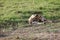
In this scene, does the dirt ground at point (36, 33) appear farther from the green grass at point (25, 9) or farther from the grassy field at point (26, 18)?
the green grass at point (25, 9)

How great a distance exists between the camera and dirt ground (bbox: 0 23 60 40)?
25.2ft

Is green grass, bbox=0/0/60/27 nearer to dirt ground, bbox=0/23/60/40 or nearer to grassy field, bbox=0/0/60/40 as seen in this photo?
grassy field, bbox=0/0/60/40

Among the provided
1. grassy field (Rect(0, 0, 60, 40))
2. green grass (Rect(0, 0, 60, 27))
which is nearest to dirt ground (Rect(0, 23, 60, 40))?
grassy field (Rect(0, 0, 60, 40))

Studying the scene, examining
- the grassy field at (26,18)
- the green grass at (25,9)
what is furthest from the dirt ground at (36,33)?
the green grass at (25,9)

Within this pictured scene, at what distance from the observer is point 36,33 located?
26.7ft

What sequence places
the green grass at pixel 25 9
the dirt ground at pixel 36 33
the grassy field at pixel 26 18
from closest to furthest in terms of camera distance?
the dirt ground at pixel 36 33 → the grassy field at pixel 26 18 → the green grass at pixel 25 9

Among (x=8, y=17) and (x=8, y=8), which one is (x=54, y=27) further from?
(x=8, y=8)

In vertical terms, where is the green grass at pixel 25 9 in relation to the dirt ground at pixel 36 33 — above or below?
above

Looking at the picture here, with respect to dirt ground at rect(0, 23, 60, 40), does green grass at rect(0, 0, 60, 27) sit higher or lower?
higher

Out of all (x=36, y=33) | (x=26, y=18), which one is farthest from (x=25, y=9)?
(x=36, y=33)

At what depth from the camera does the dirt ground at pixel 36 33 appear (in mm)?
7683

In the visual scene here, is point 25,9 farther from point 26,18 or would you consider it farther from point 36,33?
point 36,33

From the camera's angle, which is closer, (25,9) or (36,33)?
(36,33)

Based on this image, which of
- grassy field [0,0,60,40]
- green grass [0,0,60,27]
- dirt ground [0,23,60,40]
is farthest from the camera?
green grass [0,0,60,27]
